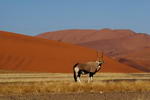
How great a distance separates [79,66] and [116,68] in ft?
172

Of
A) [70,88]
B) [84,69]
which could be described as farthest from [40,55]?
[70,88]

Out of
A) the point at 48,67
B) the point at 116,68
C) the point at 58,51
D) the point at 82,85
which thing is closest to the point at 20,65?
the point at 48,67

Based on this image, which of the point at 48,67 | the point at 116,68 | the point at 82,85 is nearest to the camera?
the point at 82,85

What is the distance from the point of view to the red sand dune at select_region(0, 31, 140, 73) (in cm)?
8056

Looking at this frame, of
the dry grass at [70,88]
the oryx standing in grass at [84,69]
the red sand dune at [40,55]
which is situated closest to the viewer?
the dry grass at [70,88]

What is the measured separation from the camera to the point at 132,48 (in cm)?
19838

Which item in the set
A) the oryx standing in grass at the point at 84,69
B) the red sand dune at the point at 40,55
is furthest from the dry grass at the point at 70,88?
the red sand dune at the point at 40,55

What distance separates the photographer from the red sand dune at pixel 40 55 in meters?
80.6

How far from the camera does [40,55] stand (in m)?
87.7

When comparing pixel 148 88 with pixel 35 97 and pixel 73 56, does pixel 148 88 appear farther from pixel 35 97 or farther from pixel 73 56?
pixel 73 56

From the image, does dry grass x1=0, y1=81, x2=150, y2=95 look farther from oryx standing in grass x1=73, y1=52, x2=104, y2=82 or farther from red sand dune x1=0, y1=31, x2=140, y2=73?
red sand dune x1=0, y1=31, x2=140, y2=73

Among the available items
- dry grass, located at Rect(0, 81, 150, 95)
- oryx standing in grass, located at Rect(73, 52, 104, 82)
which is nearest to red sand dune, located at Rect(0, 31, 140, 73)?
oryx standing in grass, located at Rect(73, 52, 104, 82)

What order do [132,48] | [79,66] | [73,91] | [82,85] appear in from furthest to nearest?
1. [132,48]
2. [79,66]
3. [82,85]
4. [73,91]

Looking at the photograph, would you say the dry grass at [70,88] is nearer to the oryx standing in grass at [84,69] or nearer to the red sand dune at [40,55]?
the oryx standing in grass at [84,69]
